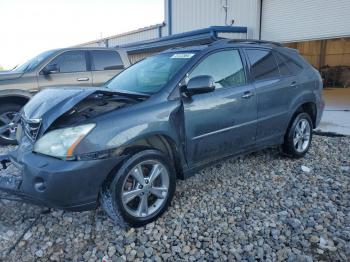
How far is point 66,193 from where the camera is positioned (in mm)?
2545

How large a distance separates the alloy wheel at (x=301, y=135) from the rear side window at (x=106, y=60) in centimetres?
444

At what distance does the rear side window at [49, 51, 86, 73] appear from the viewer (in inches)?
259

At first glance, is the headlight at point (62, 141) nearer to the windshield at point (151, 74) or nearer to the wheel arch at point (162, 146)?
the wheel arch at point (162, 146)

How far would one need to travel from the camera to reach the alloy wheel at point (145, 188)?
9.48ft

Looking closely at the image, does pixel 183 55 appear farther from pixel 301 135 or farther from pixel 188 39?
pixel 188 39

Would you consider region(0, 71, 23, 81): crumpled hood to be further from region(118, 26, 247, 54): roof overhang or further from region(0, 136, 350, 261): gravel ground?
region(118, 26, 247, 54): roof overhang

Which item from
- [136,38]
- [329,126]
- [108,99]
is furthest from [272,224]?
[136,38]

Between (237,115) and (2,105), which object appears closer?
(237,115)

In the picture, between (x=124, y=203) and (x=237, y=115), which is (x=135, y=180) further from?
(x=237, y=115)


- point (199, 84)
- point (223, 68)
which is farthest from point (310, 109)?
point (199, 84)

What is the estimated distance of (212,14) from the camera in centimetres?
1298

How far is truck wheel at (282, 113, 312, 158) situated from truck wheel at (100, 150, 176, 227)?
2.27m

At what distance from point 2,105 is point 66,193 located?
4.23m

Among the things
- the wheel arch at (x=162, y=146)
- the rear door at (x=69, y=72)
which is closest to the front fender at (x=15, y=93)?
the rear door at (x=69, y=72)
